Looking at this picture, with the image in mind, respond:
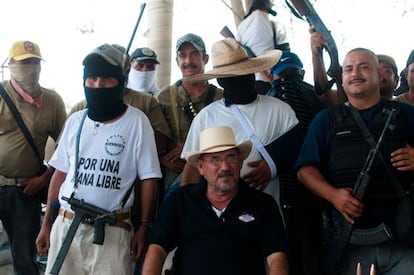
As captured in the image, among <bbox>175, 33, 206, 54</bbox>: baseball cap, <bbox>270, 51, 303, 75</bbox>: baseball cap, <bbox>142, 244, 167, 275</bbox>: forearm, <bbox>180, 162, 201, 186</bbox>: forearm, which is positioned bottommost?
<bbox>142, 244, 167, 275</bbox>: forearm

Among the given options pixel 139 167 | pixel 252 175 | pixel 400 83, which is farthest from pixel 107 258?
pixel 400 83

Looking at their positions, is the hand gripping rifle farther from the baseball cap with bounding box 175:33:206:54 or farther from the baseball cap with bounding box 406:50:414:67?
the baseball cap with bounding box 175:33:206:54

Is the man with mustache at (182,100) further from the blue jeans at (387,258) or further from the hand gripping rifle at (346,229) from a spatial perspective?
the blue jeans at (387,258)

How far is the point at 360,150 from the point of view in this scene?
10.1 ft

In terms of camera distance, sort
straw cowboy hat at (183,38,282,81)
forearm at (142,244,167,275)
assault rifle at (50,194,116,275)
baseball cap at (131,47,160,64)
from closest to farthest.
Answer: forearm at (142,244,167,275) < assault rifle at (50,194,116,275) < straw cowboy hat at (183,38,282,81) < baseball cap at (131,47,160,64)

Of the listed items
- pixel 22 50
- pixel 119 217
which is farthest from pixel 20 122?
pixel 119 217

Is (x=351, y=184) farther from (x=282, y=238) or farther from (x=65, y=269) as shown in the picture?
(x=65, y=269)

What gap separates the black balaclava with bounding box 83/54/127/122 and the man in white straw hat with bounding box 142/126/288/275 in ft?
2.14

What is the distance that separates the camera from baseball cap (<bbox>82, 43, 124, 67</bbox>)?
3369 mm

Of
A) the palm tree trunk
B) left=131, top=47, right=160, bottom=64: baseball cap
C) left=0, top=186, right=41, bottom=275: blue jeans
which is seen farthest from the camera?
the palm tree trunk

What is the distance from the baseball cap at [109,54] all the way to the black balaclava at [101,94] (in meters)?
0.02

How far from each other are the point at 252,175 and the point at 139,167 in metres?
0.77

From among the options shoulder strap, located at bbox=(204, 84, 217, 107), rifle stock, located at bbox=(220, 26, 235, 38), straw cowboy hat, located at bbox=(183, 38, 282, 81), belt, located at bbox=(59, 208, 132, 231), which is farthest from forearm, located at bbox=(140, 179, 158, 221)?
rifle stock, located at bbox=(220, 26, 235, 38)

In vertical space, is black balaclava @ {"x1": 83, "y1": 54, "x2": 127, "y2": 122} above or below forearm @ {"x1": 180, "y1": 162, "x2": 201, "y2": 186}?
above
